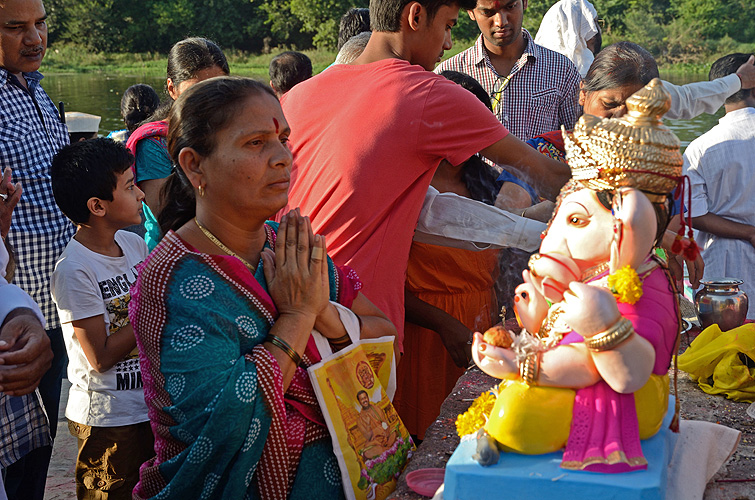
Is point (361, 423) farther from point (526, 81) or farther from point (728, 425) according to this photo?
point (526, 81)

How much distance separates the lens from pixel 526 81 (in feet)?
13.7

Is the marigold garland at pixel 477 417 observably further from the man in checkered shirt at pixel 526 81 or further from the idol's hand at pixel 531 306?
the man in checkered shirt at pixel 526 81

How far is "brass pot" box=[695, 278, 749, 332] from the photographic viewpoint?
262 cm

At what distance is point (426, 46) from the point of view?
2383 millimetres

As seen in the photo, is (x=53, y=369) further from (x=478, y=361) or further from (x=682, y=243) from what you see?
(x=682, y=243)

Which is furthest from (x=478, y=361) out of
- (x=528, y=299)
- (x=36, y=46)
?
(x=36, y=46)

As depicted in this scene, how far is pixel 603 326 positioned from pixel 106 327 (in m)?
1.83

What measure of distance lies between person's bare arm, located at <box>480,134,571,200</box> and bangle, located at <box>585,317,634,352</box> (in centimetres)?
100

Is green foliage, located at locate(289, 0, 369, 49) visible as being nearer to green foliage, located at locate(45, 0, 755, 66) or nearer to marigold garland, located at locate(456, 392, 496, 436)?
green foliage, located at locate(45, 0, 755, 66)

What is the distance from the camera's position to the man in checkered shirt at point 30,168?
3082mm

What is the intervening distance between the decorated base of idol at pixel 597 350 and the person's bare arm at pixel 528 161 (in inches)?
28.8

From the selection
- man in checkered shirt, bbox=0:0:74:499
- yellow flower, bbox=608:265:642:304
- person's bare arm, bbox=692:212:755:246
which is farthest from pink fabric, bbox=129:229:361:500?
person's bare arm, bbox=692:212:755:246

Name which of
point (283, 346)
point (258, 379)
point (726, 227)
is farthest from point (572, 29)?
point (258, 379)

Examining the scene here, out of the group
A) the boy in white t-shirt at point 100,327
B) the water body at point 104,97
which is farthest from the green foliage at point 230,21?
the boy in white t-shirt at point 100,327
